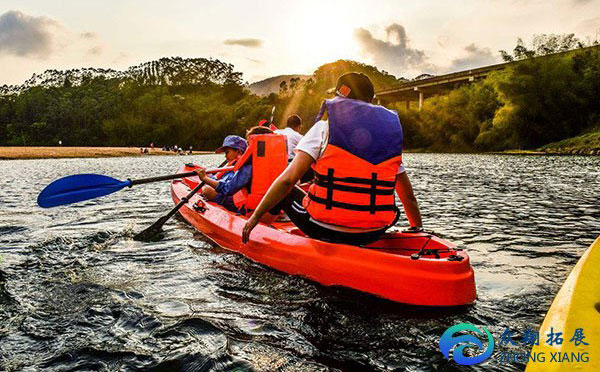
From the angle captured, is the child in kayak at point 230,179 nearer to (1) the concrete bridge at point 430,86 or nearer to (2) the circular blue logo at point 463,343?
(2) the circular blue logo at point 463,343

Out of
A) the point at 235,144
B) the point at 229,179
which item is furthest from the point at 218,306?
the point at 235,144

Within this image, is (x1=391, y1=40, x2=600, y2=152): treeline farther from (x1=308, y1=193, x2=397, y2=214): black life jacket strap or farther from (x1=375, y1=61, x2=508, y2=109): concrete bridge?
(x1=308, y1=193, x2=397, y2=214): black life jacket strap

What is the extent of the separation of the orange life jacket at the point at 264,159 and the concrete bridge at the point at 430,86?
124ft

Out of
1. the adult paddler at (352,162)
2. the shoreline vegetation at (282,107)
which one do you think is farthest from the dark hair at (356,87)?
the shoreline vegetation at (282,107)

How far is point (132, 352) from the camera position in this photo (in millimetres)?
2658

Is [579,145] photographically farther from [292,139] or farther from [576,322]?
[576,322]

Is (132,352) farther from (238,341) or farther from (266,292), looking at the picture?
(266,292)

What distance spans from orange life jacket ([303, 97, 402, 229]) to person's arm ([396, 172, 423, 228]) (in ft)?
1.44

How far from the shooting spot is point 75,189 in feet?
17.5

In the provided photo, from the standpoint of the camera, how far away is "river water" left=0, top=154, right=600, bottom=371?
2.61 metres

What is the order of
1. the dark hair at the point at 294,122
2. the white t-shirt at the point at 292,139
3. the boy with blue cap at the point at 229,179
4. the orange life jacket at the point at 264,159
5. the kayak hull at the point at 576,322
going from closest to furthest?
the kayak hull at the point at 576,322
the orange life jacket at the point at 264,159
the boy with blue cap at the point at 229,179
the white t-shirt at the point at 292,139
the dark hair at the point at 294,122

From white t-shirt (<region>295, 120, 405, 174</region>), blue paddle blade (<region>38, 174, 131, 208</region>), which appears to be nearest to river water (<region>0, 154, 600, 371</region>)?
blue paddle blade (<region>38, 174, 131, 208</region>)

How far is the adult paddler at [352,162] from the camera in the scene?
126 inches
